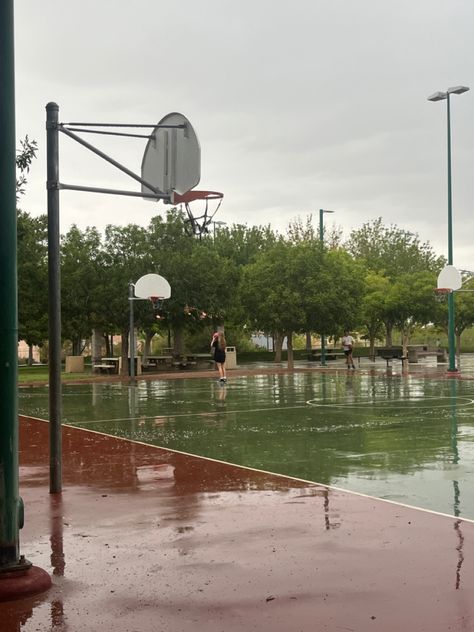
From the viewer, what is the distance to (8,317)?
5.27 metres

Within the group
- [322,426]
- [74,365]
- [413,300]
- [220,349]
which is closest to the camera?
[322,426]

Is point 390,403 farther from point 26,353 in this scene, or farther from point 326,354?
point 26,353

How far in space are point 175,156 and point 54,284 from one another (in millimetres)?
1776

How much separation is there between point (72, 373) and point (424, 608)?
3695cm

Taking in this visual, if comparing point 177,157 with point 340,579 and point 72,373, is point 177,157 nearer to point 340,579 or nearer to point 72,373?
point 340,579

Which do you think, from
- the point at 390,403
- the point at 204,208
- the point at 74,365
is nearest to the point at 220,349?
the point at 390,403

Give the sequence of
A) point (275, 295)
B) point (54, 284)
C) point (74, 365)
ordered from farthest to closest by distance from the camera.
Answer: point (74, 365), point (275, 295), point (54, 284)

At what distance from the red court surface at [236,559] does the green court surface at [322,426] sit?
0.91 metres

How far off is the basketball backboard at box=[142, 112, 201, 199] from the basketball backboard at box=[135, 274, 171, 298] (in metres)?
22.9

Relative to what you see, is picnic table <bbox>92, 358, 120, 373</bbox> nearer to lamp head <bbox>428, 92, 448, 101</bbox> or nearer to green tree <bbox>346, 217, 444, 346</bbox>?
lamp head <bbox>428, 92, 448, 101</bbox>

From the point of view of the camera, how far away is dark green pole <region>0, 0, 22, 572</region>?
5.21 meters

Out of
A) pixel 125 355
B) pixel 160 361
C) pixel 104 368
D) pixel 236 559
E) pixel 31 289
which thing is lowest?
pixel 236 559

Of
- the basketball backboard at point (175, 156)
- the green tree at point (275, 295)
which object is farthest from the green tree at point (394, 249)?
the basketball backboard at point (175, 156)

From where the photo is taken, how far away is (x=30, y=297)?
40781 millimetres
